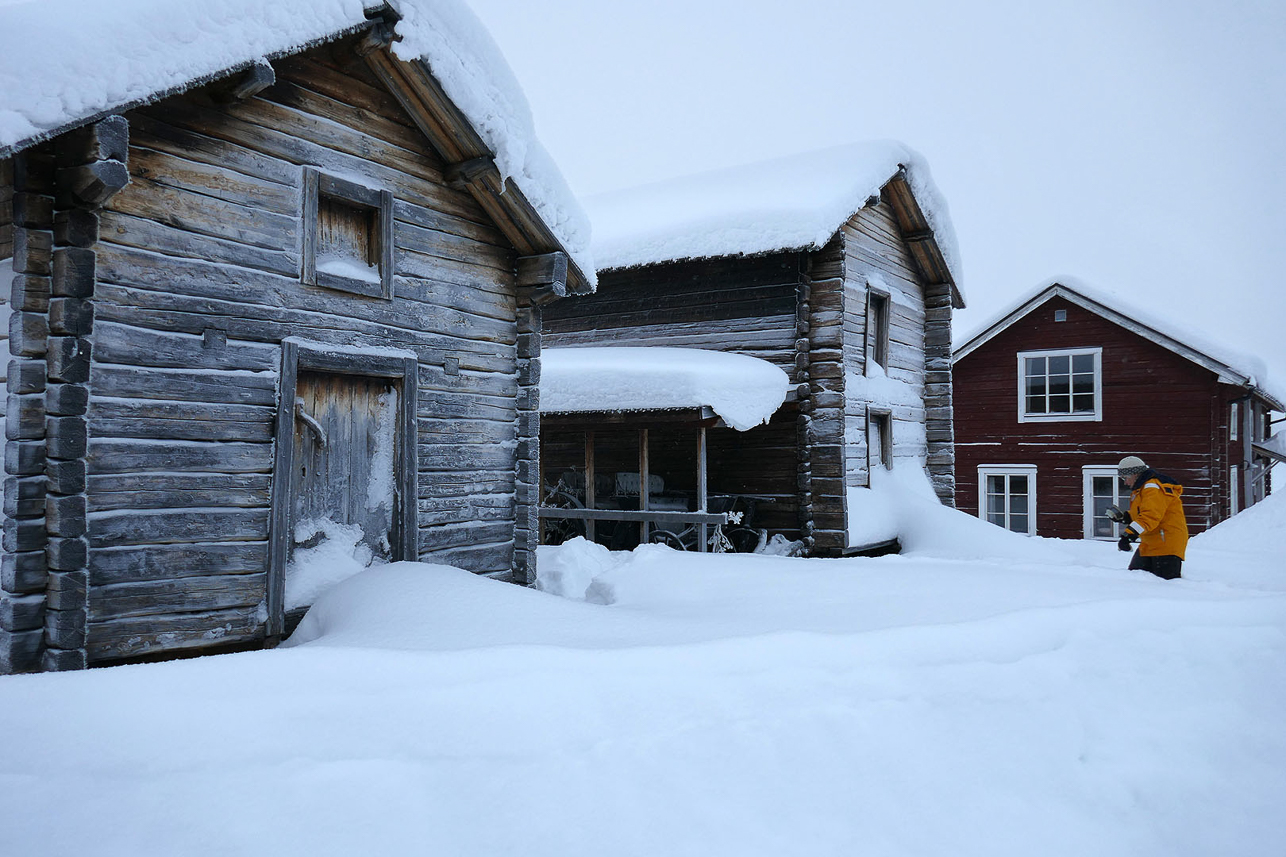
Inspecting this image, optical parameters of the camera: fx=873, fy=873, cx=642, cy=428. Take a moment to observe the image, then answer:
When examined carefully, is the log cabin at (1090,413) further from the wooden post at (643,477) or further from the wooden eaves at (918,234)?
the wooden post at (643,477)

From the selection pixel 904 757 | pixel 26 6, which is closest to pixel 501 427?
pixel 26 6

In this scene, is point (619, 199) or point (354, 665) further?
point (619, 199)

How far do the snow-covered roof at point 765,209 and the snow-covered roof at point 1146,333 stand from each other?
153 inches

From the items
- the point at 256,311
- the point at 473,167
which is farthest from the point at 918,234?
the point at 256,311

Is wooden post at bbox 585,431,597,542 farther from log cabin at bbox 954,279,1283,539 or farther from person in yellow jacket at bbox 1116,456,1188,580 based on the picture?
log cabin at bbox 954,279,1283,539

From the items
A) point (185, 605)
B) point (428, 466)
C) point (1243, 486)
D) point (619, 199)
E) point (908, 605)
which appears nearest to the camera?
point (185, 605)

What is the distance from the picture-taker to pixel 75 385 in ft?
16.5

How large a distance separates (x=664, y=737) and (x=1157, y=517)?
7209 mm

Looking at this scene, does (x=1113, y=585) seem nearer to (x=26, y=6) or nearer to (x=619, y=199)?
(x=26, y=6)

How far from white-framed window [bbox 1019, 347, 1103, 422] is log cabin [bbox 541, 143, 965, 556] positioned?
4402mm

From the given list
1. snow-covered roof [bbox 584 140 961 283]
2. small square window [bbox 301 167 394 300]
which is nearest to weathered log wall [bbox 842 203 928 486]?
snow-covered roof [bbox 584 140 961 283]

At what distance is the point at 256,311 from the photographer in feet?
19.6

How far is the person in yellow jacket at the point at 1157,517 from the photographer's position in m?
8.70

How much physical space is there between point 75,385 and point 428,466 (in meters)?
2.74
